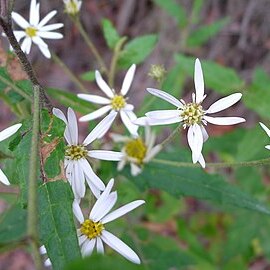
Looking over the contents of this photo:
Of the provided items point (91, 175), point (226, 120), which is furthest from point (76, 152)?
point (226, 120)

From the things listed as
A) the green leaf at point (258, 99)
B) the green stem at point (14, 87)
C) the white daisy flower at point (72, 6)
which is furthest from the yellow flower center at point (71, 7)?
the green leaf at point (258, 99)

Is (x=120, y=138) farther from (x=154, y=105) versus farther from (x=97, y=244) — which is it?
(x=154, y=105)

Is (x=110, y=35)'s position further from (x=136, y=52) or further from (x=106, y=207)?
(x=106, y=207)

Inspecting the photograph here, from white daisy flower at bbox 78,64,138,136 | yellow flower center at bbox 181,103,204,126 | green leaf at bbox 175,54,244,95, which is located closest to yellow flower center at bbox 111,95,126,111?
white daisy flower at bbox 78,64,138,136

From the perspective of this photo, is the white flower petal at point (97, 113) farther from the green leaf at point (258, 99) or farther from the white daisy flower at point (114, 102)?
the green leaf at point (258, 99)

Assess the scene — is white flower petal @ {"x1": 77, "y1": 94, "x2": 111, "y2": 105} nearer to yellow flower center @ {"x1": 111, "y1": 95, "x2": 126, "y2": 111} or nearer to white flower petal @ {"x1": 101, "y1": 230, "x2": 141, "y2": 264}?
yellow flower center @ {"x1": 111, "y1": 95, "x2": 126, "y2": 111}
